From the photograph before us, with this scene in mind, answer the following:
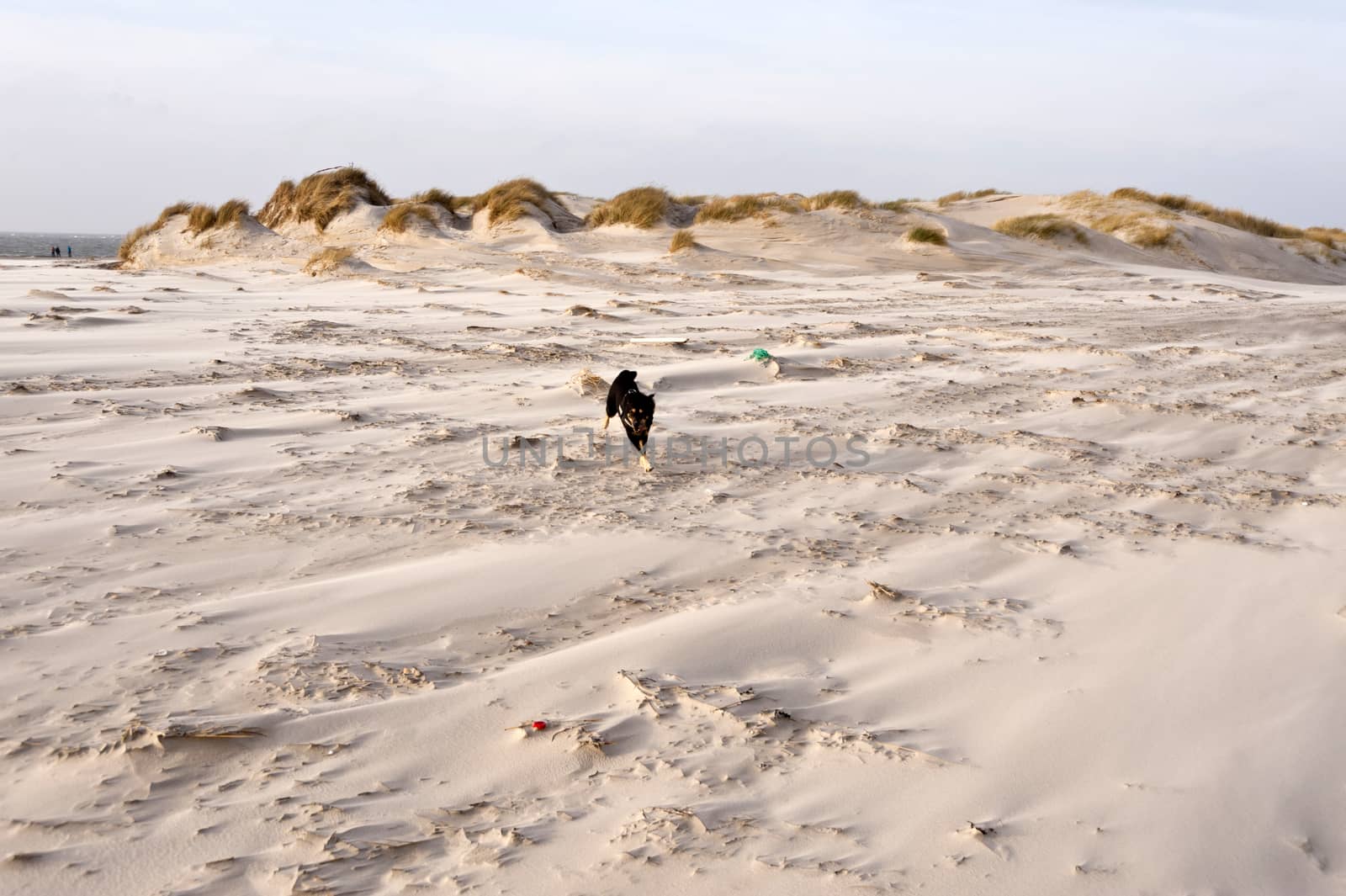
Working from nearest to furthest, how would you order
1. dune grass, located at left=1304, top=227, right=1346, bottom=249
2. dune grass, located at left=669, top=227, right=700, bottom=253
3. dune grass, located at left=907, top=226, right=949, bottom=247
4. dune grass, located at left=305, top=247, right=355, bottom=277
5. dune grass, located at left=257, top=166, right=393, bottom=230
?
dune grass, located at left=305, top=247, right=355, bottom=277 → dune grass, located at left=669, top=227, right=700, bottom=253 → dune grass, located at left=907, top=226, right=949, bottom=247 → dune grass, located at left=257, top=166, right=393, bottom=230 → dune grass, located at left=1304, top=227, right=1346, bottom=249

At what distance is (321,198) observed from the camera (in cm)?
1648

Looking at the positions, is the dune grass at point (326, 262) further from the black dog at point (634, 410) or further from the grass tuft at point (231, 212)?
the black dog at point (634, 410)

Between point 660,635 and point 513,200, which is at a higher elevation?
point 513,200

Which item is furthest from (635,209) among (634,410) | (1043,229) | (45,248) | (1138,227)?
(45,248)

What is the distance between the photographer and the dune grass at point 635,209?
606 inches

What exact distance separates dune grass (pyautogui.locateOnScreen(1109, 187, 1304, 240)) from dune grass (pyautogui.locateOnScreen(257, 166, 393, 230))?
1596 cm

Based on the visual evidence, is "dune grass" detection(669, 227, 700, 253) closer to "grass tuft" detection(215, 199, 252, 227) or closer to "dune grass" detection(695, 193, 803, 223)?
"dune grass" detection(695, 193, 803, 223)

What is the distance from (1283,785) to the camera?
200cm

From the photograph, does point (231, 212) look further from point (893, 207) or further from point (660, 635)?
point (660, 635)

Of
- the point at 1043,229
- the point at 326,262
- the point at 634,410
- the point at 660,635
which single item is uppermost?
the point at 1043,229

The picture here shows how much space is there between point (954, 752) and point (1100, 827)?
12.5 inches

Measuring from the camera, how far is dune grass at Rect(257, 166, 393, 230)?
16203mm

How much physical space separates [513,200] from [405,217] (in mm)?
1707

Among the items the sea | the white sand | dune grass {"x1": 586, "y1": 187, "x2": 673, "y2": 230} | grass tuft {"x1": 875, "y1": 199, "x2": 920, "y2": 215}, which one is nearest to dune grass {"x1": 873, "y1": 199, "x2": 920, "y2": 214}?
grass tuft {"x1": 875, "y1": 199, "x2": 920, "y2": 215}
